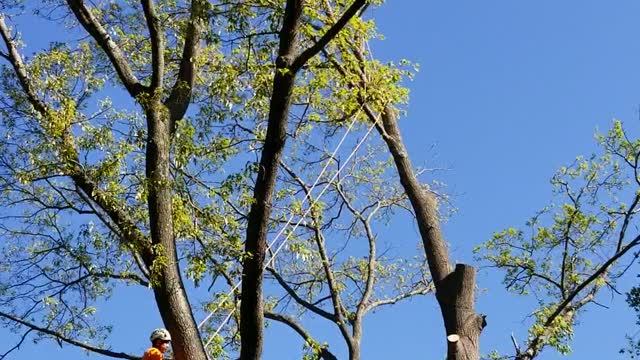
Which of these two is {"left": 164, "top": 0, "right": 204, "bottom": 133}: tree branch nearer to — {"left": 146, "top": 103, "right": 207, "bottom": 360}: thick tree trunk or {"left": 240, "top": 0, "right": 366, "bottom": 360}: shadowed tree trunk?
{"left": 146, "top": 103, "right": 207, "bottom": 360}: thick tree trunk

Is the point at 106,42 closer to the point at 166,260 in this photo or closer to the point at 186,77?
the point at 186,77

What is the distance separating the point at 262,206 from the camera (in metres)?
5.28

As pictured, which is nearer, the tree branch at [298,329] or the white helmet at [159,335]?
the white helmet at [159,335]

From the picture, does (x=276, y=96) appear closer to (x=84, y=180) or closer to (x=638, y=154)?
(x=84, y=180)

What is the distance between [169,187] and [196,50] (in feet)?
5.38

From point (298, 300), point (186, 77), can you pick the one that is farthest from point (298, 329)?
point (186, 77)

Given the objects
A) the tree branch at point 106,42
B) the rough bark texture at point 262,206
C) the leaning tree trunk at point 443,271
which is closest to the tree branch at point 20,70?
the tree branch at point 106,42

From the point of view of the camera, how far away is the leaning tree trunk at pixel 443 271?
22.5 ft

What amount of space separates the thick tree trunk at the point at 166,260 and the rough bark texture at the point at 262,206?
404 millimetres

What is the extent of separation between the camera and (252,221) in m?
5.38

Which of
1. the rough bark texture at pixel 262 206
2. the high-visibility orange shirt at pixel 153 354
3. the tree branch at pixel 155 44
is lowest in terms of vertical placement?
the high-visibility orange shirt at pixel 153 354

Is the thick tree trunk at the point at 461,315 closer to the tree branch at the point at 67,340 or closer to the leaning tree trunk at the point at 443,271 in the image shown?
the leaning tree trunk at the point at 443,271

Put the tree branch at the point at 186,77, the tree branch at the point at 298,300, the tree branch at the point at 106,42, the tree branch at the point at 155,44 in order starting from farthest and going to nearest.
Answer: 1. the tree branch at the point at 298,300
2. the tree branch at the point at 186,77
3. the tree branch at the point at 106,42
4. the tree branch at the point at 155,44

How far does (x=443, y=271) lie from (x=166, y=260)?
2693mm
